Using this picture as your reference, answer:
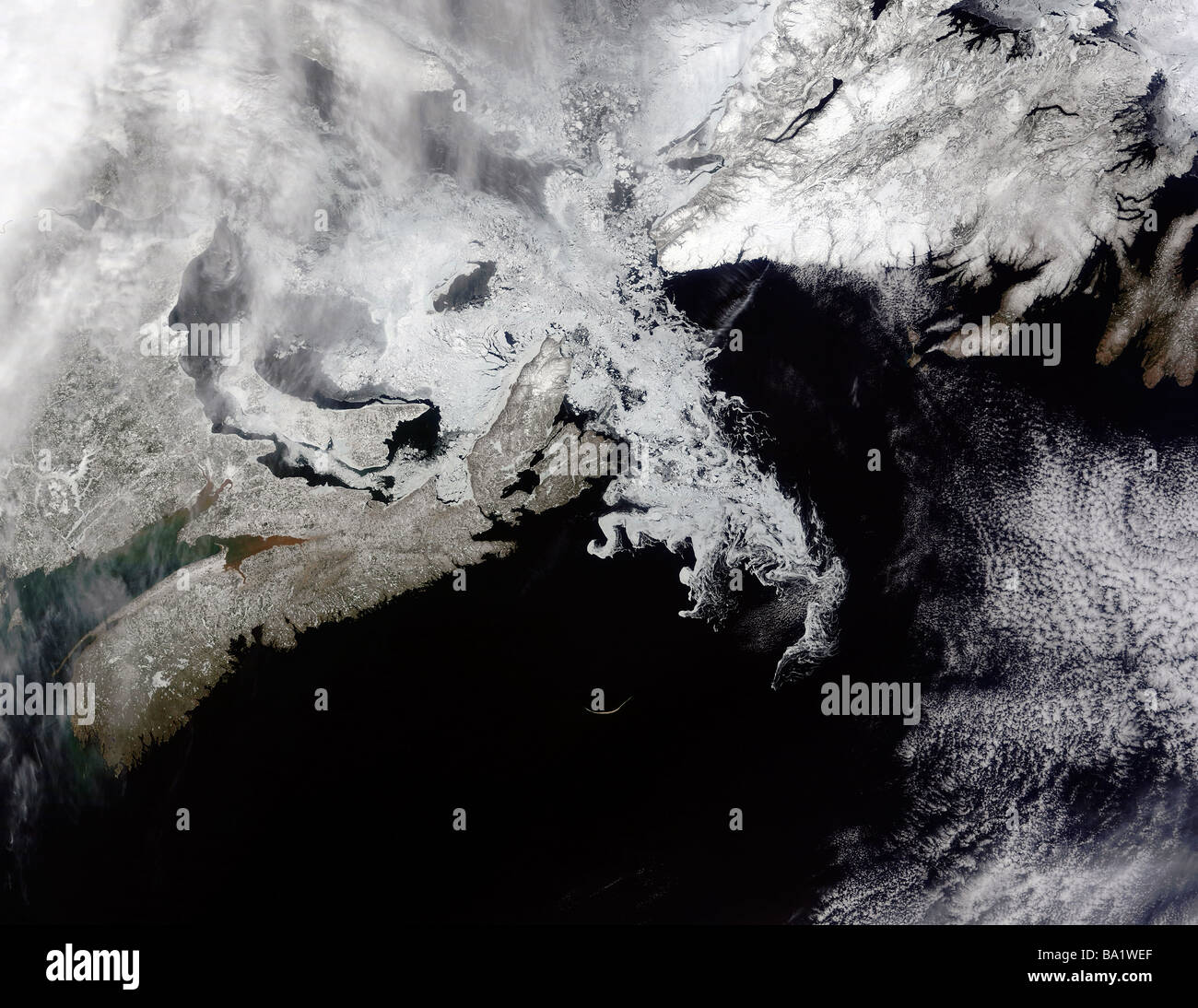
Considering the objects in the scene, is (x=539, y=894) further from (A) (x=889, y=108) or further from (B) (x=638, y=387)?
(A) (x=889, y=108)

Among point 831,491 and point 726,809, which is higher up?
point 831,491

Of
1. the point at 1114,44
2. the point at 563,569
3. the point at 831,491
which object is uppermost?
the point at 1114,44

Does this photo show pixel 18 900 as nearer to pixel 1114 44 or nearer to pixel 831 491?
pixel 831 491

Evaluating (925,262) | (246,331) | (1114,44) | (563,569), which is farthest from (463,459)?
(1114,44)

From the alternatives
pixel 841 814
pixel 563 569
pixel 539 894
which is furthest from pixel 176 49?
pixel 841 814

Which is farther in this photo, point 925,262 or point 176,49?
point 925,262

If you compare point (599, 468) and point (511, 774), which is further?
point (599, 468)

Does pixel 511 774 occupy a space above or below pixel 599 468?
below
